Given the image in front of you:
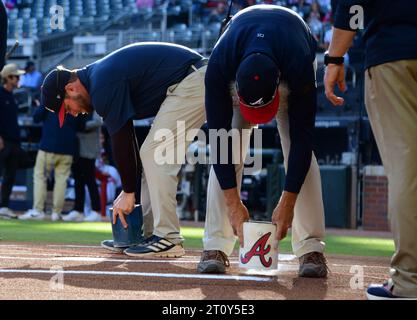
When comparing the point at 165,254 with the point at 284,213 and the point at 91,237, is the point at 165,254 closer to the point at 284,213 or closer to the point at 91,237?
the point at 284,213

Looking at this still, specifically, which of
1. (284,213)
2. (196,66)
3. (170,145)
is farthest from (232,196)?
(196,66)

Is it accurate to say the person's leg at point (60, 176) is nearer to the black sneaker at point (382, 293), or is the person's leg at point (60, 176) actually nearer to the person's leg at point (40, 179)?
the person's leg at point (40, 179)

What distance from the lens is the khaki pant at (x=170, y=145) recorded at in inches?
247

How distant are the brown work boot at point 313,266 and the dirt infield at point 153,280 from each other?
0.23ft

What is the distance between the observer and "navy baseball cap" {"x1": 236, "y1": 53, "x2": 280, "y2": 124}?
448cm

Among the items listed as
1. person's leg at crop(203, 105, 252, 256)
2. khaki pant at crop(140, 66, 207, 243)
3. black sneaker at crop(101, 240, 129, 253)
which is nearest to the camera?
person's leg at crop(203, 105, 252, 256)

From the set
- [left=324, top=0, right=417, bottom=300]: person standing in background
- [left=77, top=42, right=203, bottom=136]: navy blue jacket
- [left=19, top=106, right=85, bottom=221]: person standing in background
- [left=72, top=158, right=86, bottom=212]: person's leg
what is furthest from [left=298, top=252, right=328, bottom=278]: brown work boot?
[left=72, top=158, right=86, bottom=212]: person's leg

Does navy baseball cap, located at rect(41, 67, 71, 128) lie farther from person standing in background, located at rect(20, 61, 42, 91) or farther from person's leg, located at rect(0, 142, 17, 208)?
person standing in background, located at rect(20, 61, 42, 91)

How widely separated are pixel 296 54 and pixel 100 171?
10178 mm

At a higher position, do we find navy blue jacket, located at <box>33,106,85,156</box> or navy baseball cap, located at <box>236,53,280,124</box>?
navy baseball cap, located at <box>236,53,280,124</box>

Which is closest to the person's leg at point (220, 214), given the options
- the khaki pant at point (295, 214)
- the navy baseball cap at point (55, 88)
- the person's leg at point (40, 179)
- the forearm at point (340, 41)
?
the khaki pant at point (295, 214)

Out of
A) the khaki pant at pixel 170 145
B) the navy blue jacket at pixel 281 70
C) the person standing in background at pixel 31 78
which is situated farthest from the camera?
the person standing in background at pixel 31 78

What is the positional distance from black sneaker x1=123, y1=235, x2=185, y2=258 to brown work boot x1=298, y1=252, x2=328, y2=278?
1.34 metres

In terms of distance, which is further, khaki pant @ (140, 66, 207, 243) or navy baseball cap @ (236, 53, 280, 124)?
khaki pant @ (140, 66, 207, 243)
